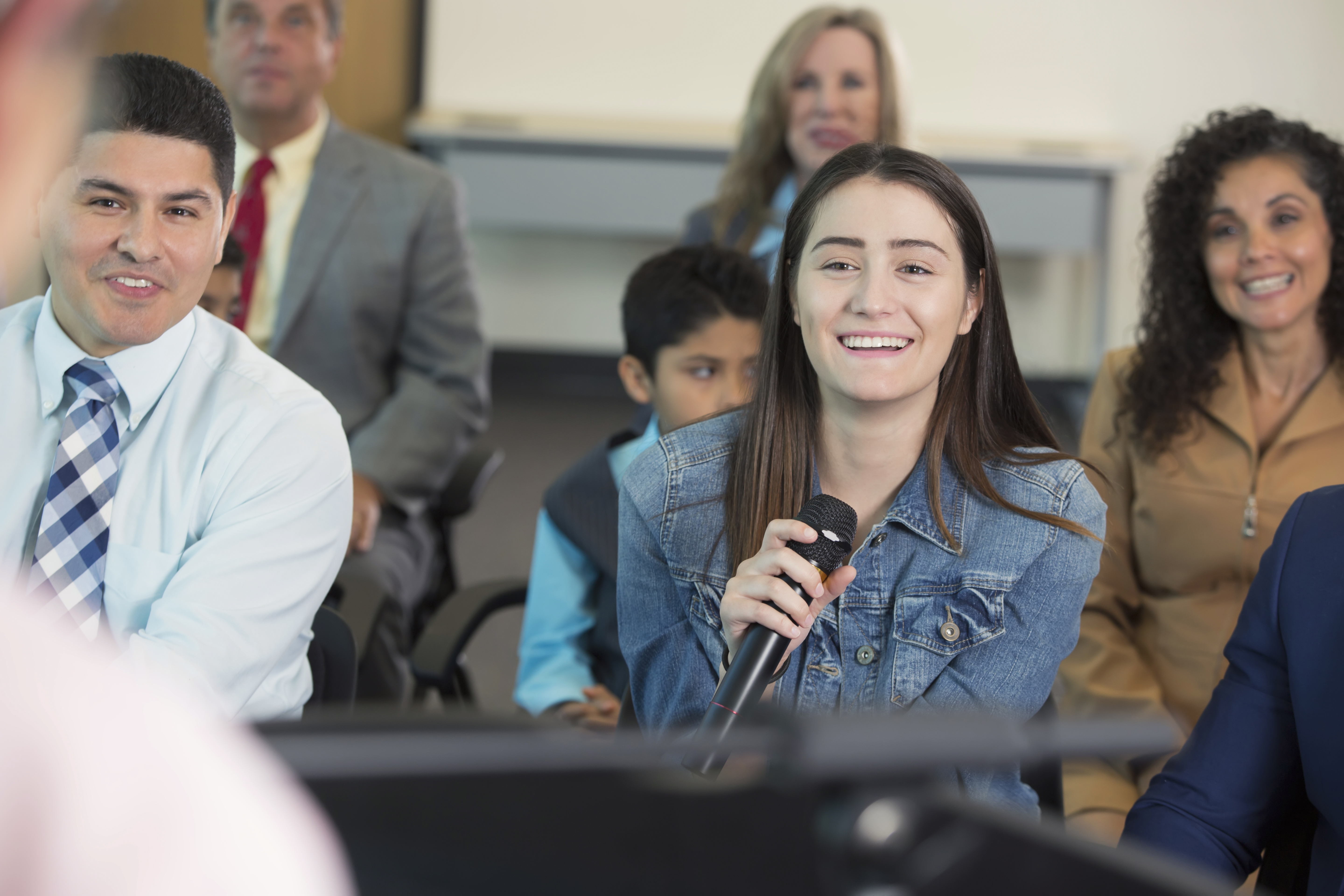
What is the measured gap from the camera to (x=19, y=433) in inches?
48.4

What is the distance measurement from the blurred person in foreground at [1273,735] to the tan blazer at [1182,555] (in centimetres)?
45

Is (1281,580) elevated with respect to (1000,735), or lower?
→ lower

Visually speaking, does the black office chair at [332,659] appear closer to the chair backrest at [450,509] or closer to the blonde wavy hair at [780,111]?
the chair backrest at [450,509]

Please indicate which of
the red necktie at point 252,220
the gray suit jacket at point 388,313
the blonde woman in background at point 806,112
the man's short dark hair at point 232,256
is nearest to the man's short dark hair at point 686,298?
the blonde woman in background at point 806,112

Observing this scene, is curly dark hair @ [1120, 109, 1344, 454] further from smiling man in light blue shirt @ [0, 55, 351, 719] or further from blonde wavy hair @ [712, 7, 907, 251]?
smiling man in light blue shirt @ [0, 55, 351, 719]

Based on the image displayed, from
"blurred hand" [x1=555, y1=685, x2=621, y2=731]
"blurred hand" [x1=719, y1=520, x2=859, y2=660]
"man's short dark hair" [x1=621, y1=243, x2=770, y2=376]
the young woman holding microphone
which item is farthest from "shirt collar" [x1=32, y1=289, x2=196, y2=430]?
"man's short dark hair" [x1=621, y1=243, x2=770, y2=376]

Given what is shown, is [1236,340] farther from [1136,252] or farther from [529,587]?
[1136,252]

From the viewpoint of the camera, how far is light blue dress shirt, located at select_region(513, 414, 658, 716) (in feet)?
5.97

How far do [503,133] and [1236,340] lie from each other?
4.10 metres

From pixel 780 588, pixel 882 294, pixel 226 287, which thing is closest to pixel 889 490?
pixel 882 294

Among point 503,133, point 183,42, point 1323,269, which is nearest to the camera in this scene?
A: point 1323,269

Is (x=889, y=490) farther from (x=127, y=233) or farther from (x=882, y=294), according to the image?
(x=127, y=233)

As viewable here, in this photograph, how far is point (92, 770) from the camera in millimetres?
330

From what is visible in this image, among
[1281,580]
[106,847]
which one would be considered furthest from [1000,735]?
[1281,580]
